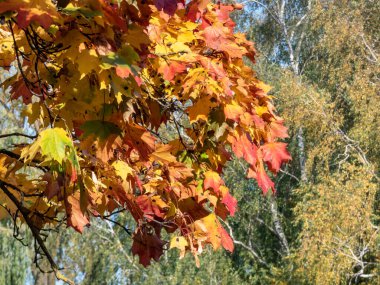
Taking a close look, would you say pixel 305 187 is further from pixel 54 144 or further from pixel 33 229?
pixel 54 144

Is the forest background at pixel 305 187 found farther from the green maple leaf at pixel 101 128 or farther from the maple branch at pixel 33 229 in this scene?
the green maple leaf at pixel 101 128

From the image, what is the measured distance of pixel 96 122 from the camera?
1.49 m

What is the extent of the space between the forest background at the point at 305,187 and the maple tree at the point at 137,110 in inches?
216

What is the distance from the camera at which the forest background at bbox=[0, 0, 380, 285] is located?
29.6ft

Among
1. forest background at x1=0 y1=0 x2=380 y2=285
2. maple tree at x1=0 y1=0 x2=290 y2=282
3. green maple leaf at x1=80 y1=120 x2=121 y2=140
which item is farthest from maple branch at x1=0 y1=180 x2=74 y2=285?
forest background at x1=0 y1=0 x2=380 y2=285

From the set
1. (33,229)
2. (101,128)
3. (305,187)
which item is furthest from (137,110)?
(305,187)

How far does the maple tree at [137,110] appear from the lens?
1.39 meters

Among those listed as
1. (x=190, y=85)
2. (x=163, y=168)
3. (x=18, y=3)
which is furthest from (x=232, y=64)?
(x=18, y=3)

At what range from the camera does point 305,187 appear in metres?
10.8

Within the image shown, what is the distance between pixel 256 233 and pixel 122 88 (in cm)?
1280

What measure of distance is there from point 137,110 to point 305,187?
30.2 ft

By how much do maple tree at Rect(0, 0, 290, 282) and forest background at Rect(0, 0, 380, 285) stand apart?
18.0 feet

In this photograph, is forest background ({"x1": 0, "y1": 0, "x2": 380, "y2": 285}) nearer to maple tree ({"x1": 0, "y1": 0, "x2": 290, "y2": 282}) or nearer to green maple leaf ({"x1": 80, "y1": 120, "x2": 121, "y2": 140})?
maple tree ({"x1": 0, "y1": 0, "x2": 290, "y2": 282})

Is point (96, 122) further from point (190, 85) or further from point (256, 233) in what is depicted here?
point (256, 233)
